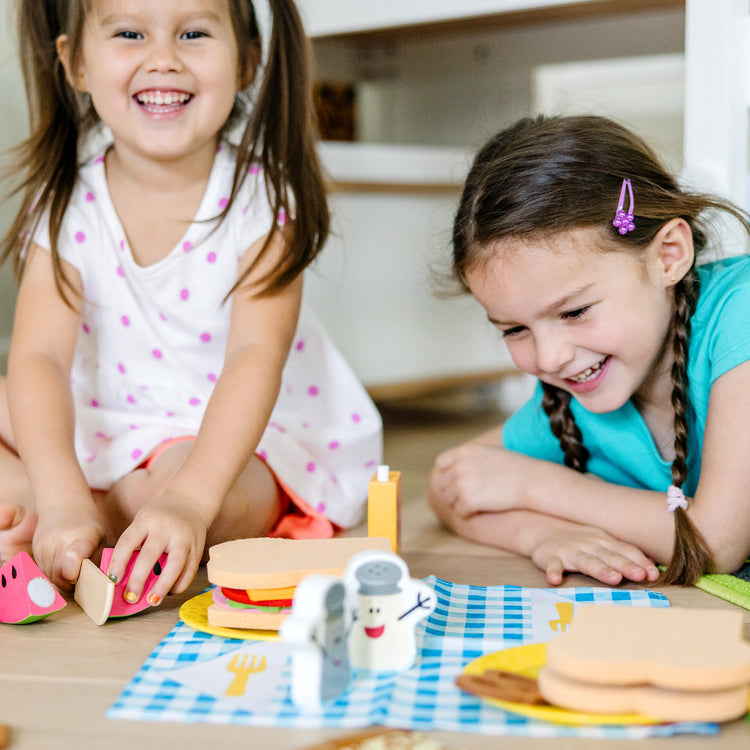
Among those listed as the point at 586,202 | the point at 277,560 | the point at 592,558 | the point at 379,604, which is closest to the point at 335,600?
the point at 379,604

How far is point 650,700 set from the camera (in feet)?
1.96

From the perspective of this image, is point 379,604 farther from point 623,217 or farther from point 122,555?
point 623,217

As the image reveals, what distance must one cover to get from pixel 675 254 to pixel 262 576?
53cm

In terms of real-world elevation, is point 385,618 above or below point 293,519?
above

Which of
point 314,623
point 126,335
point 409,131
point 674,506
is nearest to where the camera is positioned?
point 314,623

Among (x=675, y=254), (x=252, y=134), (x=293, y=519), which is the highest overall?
(x=252, y=134)

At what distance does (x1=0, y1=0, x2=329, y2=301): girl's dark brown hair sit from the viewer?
1145 millimetres

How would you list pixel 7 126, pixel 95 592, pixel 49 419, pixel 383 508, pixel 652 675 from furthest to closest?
pixel 7 126 < pixel 49 419 < pixel 383 508 < pixel 95 592 < pixel 652 675

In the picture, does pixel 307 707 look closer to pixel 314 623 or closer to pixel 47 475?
pixel 314 623

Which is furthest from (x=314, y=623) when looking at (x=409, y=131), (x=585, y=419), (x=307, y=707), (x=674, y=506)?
(x=409, y=131)

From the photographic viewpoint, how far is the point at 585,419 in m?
1.10

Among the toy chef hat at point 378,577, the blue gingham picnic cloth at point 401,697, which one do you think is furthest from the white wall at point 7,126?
the toy chef hat at point 378,577

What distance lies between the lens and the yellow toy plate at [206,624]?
75 cm

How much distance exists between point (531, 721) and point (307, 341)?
2.47 feet
